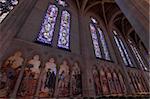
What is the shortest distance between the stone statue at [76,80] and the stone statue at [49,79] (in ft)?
3.51

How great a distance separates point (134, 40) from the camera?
17031 mm

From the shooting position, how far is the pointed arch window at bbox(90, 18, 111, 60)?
10.4m

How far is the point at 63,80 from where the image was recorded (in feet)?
23.2

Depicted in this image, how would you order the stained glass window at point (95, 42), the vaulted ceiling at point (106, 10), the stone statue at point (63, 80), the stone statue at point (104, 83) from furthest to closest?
the vaulted ceiling at point (106, 10)
the stained glass window at point (95, 42)
the stone statue at point (104, 83)
the stone statue at point (63, 80)

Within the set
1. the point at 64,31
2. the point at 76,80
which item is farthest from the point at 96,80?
the point at 64,31

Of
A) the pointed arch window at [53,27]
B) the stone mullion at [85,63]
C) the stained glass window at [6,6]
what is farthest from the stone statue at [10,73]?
the stone mullion at [85,63]

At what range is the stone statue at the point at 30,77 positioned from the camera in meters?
5.78

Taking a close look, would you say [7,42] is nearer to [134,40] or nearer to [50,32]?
[50,32]

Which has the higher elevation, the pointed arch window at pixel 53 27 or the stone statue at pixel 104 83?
the pointed arch window at pixel 53 27

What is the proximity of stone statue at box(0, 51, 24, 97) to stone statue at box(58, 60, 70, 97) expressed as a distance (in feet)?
6.55

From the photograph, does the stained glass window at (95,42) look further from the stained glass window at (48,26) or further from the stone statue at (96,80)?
the stained glass window at (48,26)

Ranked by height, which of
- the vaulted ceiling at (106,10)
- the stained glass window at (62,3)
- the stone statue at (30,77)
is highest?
the vaulted ceiling at (106,10)

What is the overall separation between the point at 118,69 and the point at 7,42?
7.61 m

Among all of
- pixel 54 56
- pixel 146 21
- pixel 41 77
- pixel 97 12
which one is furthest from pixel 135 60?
pixel 146 21
